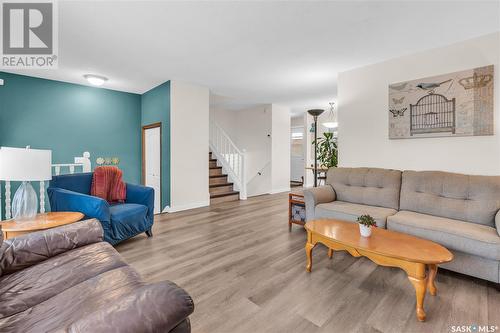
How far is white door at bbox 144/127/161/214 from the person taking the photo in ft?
16.2

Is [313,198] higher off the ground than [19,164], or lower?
lower

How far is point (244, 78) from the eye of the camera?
14.4 ft

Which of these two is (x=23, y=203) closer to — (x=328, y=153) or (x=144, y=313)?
(x=144, y=313)

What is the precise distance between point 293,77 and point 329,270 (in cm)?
337

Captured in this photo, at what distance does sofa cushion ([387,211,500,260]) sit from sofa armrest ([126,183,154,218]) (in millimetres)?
3013

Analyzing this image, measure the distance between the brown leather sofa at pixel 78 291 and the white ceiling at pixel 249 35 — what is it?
2.17 m

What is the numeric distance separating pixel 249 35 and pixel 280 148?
14.3 feet

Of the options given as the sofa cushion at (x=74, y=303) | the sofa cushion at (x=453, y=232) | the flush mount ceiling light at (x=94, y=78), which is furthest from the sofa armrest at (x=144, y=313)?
the flush mount ceiling light at (x=94, y=78)

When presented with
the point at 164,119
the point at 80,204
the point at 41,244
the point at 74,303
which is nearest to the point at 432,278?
the point at 74,303

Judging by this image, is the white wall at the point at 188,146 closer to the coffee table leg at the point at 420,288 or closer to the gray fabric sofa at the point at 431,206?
the gray fabric sofa at the point at 431,206

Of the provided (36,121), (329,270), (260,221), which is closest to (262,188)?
(260,221)

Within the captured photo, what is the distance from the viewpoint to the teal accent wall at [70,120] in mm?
4078

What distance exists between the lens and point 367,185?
10.6 feet

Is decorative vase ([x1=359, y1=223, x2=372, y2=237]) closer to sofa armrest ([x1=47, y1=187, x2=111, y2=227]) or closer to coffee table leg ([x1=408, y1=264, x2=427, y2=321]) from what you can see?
coffee table leg ([x1=408, y1=264, x2=427, y2=321])
